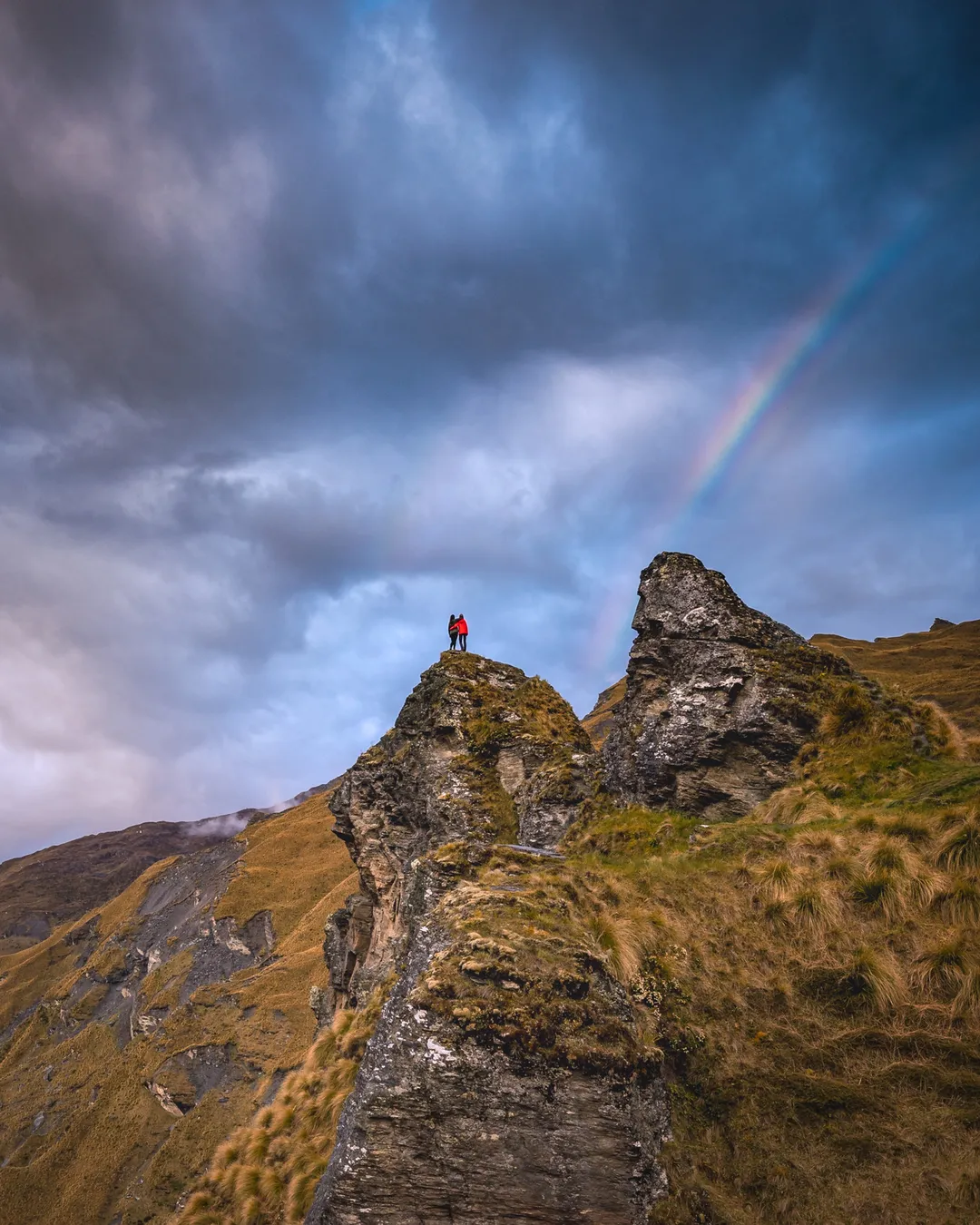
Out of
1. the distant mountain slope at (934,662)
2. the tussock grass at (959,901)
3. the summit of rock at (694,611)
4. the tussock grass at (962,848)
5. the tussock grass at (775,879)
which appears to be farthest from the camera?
the distant mountain slope at (934,662)

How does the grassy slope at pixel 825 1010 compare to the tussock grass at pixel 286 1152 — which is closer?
the grassy slope at pixel 825 1010

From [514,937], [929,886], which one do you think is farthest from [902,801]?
[514,937]

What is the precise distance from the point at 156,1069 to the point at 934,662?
447 feet

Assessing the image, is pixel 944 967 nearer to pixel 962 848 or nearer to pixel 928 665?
pixel 962 848

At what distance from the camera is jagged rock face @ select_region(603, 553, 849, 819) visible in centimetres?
1983

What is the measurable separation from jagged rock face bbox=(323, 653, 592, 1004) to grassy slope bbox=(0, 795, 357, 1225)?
630 inches

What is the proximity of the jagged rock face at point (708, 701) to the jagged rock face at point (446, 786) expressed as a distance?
13.5ft

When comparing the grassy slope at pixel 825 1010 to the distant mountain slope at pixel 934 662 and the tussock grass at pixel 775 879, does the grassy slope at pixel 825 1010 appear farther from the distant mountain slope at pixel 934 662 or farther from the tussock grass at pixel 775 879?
the distant mountain slope at pixel 934 662

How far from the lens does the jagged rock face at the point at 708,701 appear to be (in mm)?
19828

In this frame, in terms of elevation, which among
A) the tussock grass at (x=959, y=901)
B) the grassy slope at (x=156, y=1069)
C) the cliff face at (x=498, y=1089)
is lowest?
the grassy slope at (x=156, y=1069)

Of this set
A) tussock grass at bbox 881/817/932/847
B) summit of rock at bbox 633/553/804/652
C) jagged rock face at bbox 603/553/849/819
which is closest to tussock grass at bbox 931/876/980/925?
tussock grass at bbox 881/817/932/847

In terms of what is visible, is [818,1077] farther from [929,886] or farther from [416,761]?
[416,761]

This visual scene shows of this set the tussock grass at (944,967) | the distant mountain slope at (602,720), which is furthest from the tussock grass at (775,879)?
the distant mountain slope at (602,720)

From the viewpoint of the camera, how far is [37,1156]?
6581cm
